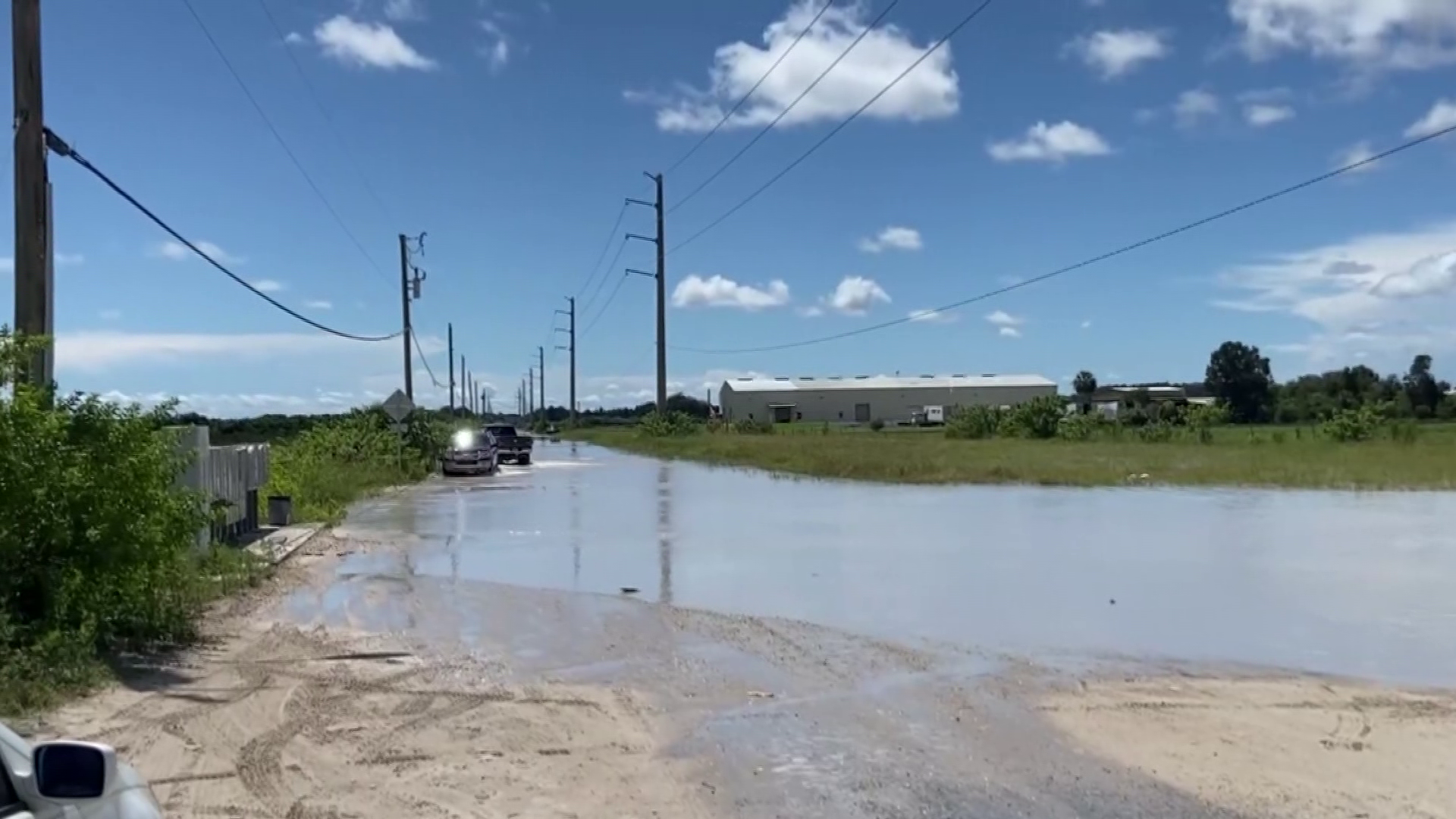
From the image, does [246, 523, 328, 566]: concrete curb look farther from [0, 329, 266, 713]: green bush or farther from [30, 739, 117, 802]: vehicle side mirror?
[30, 739, 117, 802]: vehicle side mirror

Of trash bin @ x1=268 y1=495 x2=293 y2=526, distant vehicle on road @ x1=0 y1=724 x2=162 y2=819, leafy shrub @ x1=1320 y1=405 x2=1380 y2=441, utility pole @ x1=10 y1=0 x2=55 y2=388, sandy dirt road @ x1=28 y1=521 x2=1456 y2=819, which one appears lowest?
sandy dirt road @ x1=28 y1=521 x2=1456 y2=819

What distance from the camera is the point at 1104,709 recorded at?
9.27 meters

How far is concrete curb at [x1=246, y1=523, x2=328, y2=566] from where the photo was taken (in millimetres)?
17781

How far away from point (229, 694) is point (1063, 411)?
79.4m

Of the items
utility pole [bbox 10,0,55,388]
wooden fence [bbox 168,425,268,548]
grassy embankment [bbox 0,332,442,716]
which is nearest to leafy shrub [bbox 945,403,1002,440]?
wooden fence [bbox 168,425,268,548]

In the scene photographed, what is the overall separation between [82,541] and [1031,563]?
1186 cm

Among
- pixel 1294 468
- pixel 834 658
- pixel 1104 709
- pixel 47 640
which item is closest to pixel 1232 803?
pixel 1104 709

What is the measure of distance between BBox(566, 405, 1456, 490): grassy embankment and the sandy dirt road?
25239 mm

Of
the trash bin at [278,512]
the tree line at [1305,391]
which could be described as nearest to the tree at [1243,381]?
the tree line at [1305,391]

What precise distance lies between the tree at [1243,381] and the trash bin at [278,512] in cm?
11368

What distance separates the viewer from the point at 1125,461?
45781mm

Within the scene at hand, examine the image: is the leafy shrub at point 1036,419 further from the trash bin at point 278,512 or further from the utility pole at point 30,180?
the utility pole at point 30,180

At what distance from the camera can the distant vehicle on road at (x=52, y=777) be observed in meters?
2.97

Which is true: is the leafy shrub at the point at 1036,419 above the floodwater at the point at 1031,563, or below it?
above
